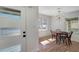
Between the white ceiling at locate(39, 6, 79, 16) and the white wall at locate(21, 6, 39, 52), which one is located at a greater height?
the white ceiling at locate(39, 6, 79, 16)

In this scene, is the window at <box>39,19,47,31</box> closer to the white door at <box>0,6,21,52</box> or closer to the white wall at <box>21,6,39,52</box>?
the white wall at <box>21,6,39,52</box>

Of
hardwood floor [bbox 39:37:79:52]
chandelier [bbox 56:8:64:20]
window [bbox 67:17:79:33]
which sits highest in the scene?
chandelier [bbox 56:8:64:20]

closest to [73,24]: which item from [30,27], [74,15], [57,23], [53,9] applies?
[74,15]

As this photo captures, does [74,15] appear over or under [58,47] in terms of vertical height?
over

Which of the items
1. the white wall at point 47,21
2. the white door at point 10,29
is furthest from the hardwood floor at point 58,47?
the white door at point 10,29

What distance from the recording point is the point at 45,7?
1.63 metres

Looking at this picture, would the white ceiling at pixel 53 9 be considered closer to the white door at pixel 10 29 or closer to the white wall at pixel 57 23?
the white wall at pixel 57 23

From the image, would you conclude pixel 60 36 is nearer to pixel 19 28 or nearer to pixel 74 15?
pixel 74 15

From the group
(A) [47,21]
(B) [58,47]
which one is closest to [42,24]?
(A) [47,21]

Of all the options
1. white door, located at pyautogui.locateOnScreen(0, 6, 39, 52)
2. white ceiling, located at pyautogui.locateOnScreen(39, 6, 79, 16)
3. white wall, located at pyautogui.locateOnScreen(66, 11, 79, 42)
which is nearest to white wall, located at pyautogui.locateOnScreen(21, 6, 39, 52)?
white door, located at pyautogui.locateOnScreen(0, 6, 39, 52)

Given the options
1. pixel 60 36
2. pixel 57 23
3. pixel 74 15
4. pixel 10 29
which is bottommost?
pixel 60 36

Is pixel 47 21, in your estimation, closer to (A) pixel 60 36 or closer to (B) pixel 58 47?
(A) pixel 60 36

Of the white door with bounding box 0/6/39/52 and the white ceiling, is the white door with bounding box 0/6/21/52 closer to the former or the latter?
the white door with bounding box 0/6/39/52

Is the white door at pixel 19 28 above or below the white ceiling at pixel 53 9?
below
